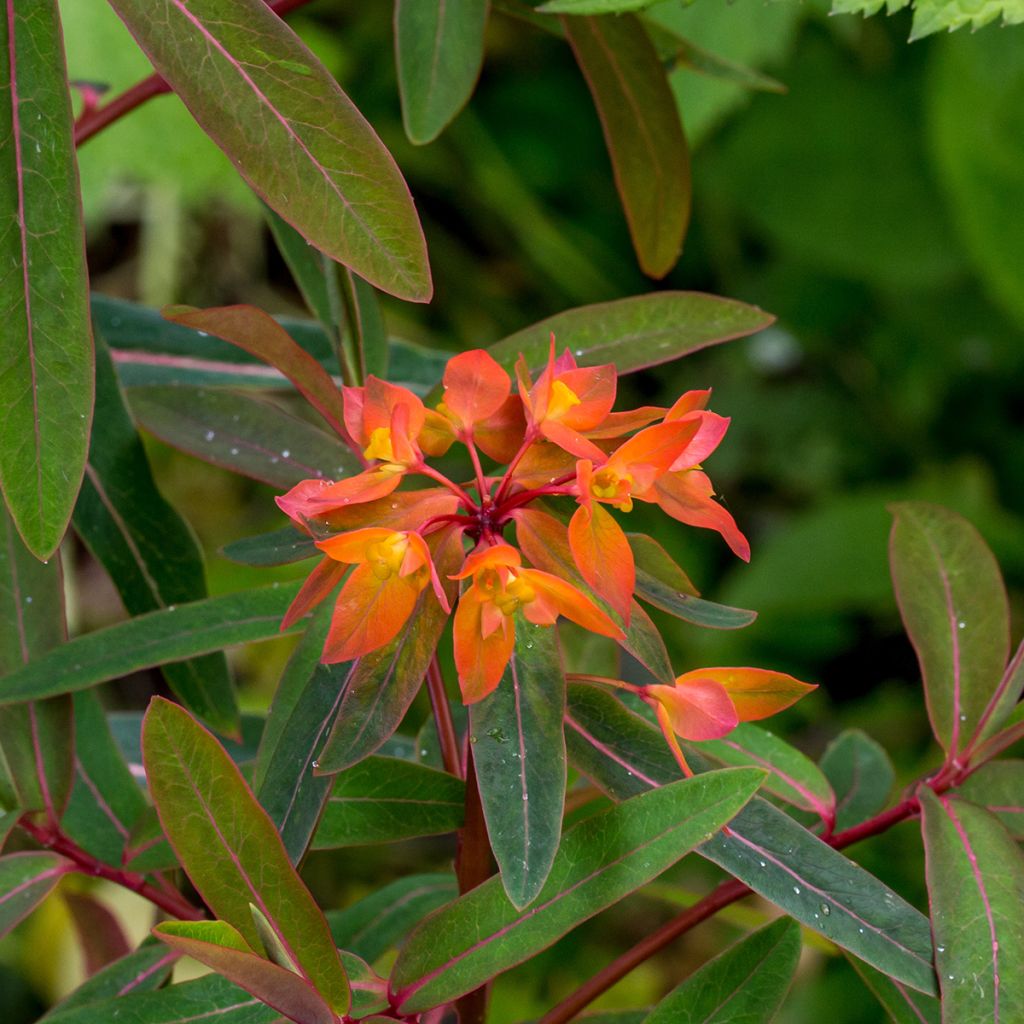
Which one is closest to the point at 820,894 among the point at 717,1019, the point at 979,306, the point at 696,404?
the point at 717,1019

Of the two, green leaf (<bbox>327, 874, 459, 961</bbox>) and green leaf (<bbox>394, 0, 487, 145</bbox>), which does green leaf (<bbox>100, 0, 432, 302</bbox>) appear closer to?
green leaf (<bbox>394, 0, 487, 145</bbox>)

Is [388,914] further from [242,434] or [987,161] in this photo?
[987,161]

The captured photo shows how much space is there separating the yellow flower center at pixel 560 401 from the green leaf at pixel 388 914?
318 millimetres

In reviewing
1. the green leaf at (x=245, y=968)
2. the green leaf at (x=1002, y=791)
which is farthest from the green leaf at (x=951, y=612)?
the green leaf at (x=245, y=968)

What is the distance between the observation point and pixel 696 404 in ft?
1.26

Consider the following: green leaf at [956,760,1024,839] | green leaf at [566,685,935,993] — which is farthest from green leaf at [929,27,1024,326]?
green leaf at [566,685,935,993]

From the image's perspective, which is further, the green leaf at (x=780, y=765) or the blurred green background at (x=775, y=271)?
the blurred green background at (x=775, y=271)

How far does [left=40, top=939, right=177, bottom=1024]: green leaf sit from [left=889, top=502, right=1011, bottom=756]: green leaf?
1.08 ft

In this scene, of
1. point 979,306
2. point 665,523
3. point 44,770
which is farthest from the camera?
point 979,306

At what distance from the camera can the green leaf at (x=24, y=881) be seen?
462 mm

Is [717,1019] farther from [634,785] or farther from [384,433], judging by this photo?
[384,433]

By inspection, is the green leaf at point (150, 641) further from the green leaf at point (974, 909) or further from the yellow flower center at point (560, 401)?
the green leaf at point (974, 909)

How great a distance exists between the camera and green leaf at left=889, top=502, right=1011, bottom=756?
490mm

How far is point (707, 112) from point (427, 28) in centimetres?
78
